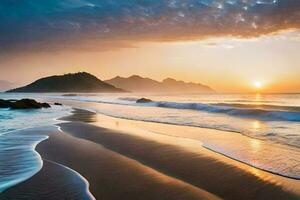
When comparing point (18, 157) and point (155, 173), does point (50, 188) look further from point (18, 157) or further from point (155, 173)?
point (18, 157)

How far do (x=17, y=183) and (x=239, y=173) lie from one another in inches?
190

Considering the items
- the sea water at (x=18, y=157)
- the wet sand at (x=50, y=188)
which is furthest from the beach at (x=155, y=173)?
the sea water at (x=18, y=157)

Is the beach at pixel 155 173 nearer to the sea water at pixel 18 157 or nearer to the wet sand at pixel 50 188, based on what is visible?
the wet sand at pixel 50 188

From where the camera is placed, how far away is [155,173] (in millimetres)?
7551

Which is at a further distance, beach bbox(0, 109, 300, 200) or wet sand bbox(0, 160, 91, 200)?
beach bbox(0, 109, 300, 200)

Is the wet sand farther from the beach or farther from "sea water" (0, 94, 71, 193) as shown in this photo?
"sea water" (0, 94, 71, 193)

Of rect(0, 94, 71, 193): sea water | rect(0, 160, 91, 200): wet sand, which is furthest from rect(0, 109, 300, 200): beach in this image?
rect(0, 94, 71, 193): sea water

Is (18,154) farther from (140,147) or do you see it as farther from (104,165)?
(140,147)

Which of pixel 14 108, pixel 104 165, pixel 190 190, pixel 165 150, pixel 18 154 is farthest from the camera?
pixel 14 108

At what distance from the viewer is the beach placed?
610 centimetres

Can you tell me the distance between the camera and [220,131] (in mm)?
14953

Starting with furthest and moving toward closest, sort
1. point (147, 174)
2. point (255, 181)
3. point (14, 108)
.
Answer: point (14, 108)
point (147, 174)
point (255, 181)

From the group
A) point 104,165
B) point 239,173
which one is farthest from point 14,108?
point 239,173

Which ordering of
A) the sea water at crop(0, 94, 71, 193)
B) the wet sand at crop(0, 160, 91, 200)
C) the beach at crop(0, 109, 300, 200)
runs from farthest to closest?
the sea water at crop(0, 94, 71, 193)
the beach at crop(0, 109, 300, 200)
the wet sand at crop(0, 160, 91, 200)
